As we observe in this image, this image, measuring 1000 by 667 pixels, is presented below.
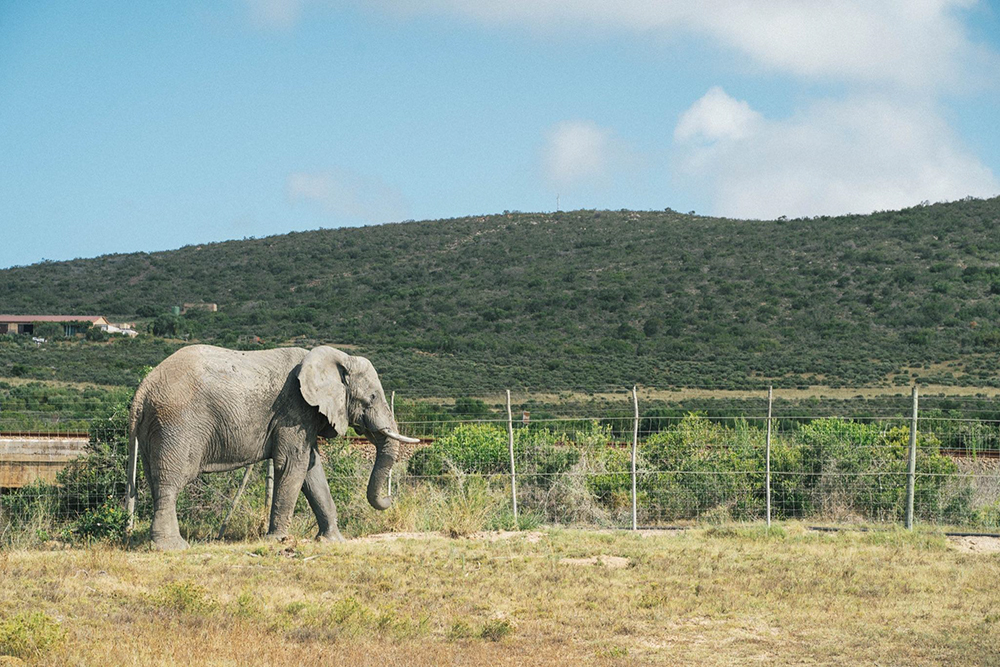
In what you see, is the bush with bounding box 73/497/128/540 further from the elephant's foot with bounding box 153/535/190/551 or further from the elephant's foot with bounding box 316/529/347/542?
the elephant's foot with bounding box 316/529/347/542

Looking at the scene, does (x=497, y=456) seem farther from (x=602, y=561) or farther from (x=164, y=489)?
(x=164, y=489)

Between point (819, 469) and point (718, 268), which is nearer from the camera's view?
point (819, 469)

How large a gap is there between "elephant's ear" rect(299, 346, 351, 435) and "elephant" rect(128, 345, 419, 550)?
13 mm

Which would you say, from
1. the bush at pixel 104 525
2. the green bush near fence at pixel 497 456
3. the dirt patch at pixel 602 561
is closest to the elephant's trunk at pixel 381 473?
the dirt patch at pixel 602 561

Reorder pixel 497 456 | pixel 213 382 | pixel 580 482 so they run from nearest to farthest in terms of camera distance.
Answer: pixel 213 382, pixel 580 482, pixel 497 456

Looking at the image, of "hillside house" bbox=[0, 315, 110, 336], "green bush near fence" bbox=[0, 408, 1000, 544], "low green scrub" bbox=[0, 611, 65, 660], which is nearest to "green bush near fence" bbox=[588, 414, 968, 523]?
"green bush near fence" bbox=[0, 408, 1000, 544]

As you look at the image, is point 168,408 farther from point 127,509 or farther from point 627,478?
point 627,478

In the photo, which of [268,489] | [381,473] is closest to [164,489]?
[268,489]

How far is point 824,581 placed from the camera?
11.7 meters

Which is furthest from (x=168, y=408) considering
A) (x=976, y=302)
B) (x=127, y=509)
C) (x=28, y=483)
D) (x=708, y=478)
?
(x=976, y=302)

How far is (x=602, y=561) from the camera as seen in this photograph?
12.9 meters

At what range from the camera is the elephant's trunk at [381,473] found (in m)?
14.2

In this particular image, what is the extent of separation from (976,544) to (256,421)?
9376 millimetres

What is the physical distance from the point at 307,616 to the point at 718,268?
172 ft
